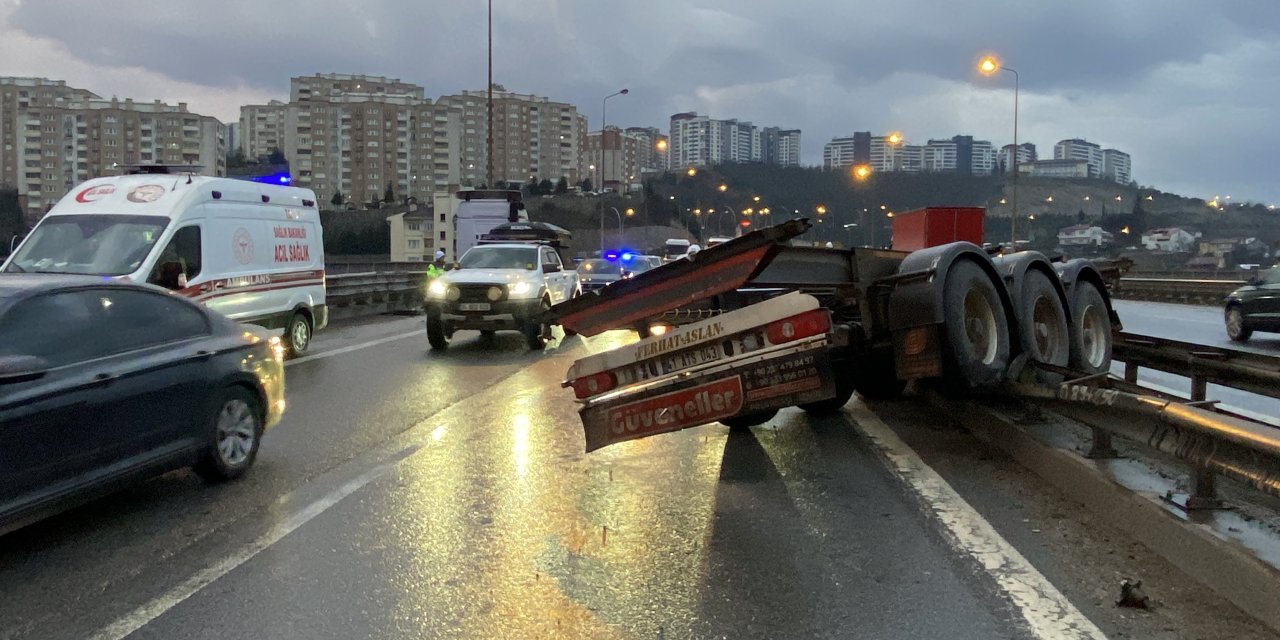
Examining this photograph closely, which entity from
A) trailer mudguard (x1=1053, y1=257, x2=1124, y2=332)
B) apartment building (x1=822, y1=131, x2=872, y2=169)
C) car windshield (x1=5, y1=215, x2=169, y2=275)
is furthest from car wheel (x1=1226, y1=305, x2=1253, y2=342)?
apartment building (x1=822, y1=131, x2=872, y2=169)

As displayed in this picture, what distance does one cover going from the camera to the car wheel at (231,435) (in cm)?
633

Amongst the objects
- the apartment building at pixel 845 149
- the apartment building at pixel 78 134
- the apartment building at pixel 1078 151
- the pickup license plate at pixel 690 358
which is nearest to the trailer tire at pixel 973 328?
the pickup license plate at pixel 690 358

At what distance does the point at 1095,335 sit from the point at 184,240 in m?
10.5

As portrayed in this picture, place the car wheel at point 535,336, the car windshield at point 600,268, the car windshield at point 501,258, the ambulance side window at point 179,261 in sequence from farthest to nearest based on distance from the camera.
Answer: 1. the car windshield at point 600,268
2. the car windshield at point 501,258
3. the car wheel at point 535,336
4. the ambulance side window at point 179,261

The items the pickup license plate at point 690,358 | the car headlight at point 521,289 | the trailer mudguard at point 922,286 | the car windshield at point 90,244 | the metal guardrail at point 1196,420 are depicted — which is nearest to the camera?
the metal guardrail at point 1196,420

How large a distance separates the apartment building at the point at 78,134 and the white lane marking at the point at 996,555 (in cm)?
5584

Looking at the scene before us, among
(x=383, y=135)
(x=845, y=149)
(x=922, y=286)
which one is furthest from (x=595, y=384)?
(x=383, y=135)

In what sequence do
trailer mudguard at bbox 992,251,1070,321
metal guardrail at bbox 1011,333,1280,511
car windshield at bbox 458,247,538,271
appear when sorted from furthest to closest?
car windshield at bbox 458,247,538,271
trailer mudguard at bbox 992,251,1070,321
metal guardrail at bbox 1011,333,1280,511

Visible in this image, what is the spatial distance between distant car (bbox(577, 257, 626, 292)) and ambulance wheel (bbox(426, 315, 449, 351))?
33.2 ft

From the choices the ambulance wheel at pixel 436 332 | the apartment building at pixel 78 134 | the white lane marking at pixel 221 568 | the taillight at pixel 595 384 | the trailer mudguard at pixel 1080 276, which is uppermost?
the apartment building at pixel 78 134

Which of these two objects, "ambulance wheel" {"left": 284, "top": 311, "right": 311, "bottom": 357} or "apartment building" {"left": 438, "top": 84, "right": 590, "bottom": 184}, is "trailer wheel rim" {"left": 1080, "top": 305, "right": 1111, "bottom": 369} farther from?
"apartment building" {"left": 438, "top": 84, "right": 590, "bottom": 184}

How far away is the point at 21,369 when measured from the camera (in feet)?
15.6

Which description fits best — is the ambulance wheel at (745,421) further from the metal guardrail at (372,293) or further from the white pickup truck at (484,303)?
the metal guardrail at (372,293)

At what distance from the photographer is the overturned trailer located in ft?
19.7
